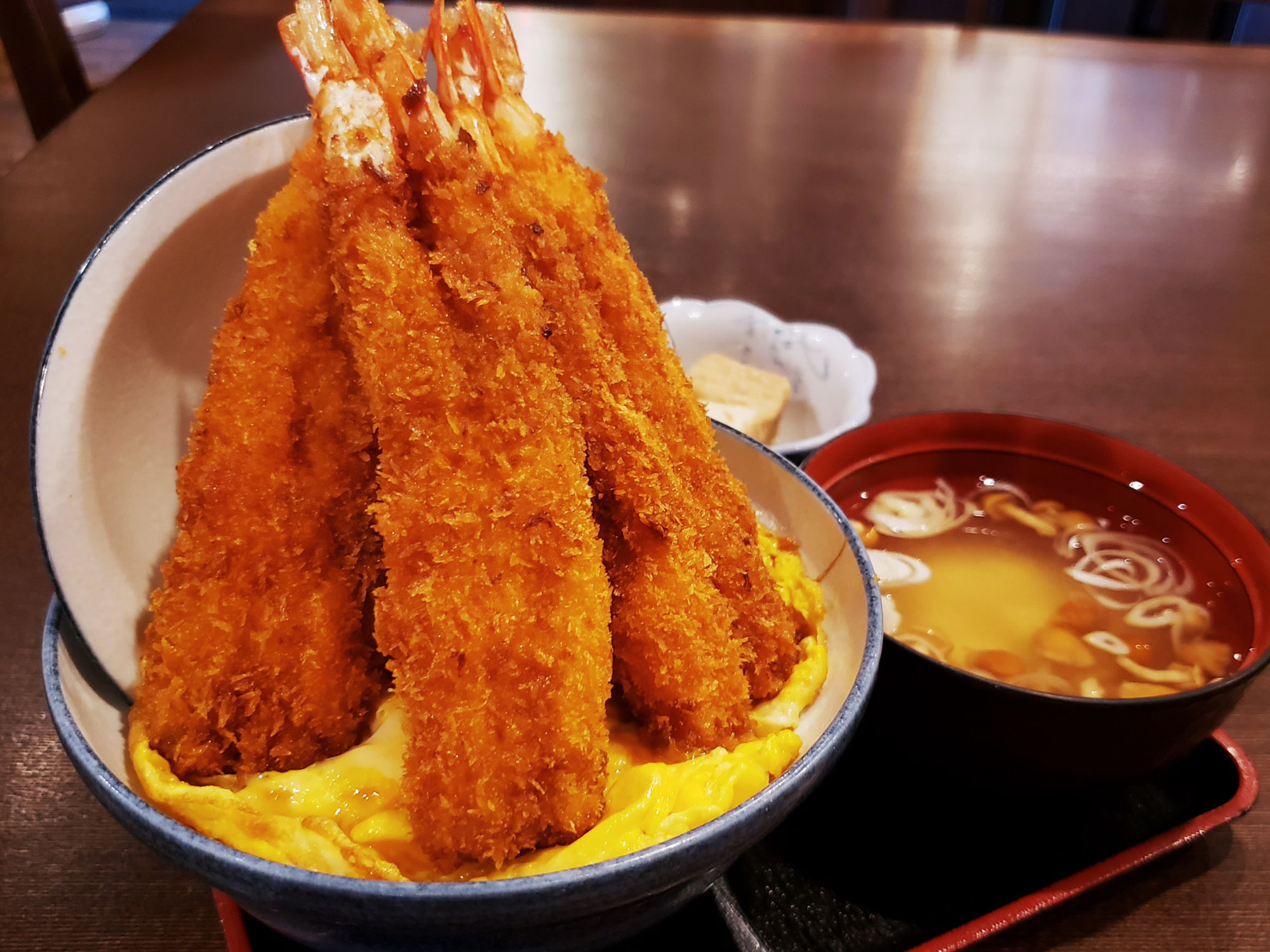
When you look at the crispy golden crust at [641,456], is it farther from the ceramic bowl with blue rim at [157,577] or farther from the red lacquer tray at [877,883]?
the red lacquer tray at [877,883]

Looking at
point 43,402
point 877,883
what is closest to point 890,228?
point 877,883

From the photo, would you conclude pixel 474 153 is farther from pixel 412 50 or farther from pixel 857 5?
pixel 857 5

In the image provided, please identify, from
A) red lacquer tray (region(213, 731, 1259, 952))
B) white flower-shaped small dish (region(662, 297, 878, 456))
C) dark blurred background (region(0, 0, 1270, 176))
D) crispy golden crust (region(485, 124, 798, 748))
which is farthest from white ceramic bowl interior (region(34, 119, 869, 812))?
dark blurred background (region(0, 0, 1270, 176))

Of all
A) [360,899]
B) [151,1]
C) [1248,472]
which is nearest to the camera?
[360,899]

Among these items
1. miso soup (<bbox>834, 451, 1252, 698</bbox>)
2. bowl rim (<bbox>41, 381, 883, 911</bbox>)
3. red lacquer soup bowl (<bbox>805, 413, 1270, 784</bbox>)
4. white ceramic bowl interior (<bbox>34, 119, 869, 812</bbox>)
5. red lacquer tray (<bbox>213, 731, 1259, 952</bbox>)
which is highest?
white ceramic bowl interior (<bbox>34, 119, 869, 812</bbox>)

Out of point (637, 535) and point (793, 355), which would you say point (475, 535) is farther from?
point (793, 355)

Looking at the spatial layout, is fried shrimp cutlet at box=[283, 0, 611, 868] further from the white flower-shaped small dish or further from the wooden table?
the white flower-shaped small dish

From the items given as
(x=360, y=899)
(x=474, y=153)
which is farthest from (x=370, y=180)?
(x=360, y=899)
